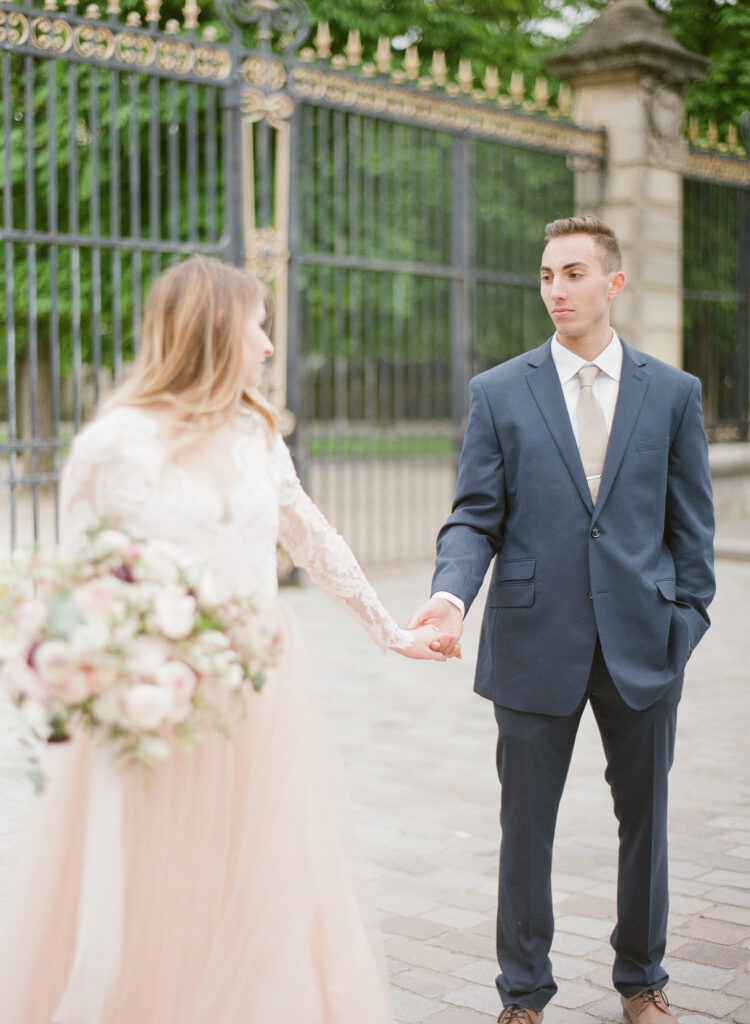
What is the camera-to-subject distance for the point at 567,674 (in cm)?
305

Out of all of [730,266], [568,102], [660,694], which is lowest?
[660,694]

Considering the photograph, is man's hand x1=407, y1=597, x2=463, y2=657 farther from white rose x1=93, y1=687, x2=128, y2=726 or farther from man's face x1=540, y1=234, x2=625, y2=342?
white rose x1=93, y1=687, x2=128, y2=726

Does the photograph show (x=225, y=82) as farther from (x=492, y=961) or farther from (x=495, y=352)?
(x=492, y=961)

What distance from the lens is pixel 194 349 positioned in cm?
250

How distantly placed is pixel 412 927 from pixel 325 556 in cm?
144

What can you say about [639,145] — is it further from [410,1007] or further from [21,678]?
[21,678]

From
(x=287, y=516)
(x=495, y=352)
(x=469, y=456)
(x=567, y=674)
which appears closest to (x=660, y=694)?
(x=567, y=674)

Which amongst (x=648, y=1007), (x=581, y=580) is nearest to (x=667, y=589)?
(x=581, y=580)

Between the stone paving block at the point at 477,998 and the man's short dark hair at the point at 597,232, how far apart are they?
1843mm

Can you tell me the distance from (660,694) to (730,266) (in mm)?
11733

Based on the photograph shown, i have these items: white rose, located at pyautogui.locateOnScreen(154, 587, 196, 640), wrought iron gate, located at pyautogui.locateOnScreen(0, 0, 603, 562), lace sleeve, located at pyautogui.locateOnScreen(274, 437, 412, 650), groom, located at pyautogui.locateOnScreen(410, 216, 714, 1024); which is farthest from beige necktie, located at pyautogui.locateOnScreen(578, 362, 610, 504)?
wrought iron gate, located at pyautogui.locateOnScreen(0, 0, 603, 562)

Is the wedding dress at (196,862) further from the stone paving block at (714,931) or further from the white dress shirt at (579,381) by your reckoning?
the stone paving block at (714,931)

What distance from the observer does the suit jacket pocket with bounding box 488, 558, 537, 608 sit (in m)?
3.10

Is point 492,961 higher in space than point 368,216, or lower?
lower
